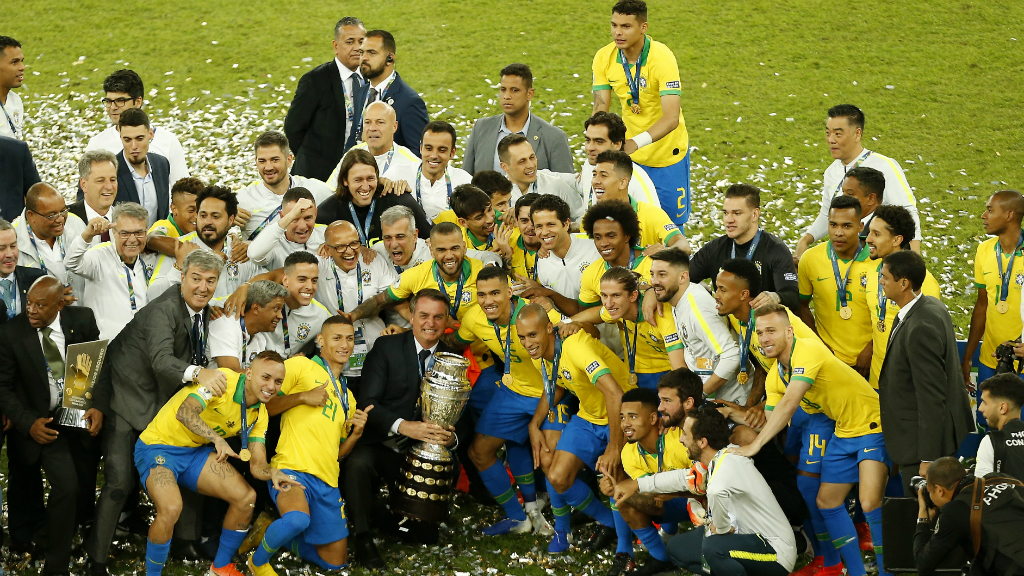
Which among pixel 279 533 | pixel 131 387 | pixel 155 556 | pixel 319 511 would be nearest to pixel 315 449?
pixel 319 511

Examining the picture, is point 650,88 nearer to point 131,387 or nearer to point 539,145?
point 539,145

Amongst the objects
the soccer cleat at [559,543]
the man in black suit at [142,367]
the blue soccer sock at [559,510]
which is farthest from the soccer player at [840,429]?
the man in black suit at [142,367]

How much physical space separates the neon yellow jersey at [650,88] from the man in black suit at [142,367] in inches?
174

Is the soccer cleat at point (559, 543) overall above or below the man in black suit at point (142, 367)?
below

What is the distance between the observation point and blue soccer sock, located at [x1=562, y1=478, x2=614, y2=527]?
26.6ft

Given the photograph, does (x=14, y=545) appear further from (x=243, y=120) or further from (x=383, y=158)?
(x=243, y=120)

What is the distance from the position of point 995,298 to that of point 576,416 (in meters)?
3.47

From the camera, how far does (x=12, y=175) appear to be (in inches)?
356

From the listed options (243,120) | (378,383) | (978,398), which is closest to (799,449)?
(978,398)

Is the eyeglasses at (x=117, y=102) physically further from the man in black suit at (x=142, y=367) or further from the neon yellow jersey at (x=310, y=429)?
the neon yellow jersey at (x=310, y=429)

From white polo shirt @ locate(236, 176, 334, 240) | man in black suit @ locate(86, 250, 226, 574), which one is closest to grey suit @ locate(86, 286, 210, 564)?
man in black suit @ locate(86, 250, 226, 574)

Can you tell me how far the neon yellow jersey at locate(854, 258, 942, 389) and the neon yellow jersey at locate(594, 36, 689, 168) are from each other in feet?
8.91

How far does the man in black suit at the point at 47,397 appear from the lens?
7453mm

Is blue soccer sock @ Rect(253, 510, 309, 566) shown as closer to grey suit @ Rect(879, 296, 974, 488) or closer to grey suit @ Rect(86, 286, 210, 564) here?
grey suit @ Rect(86, 286, 210, 564)
